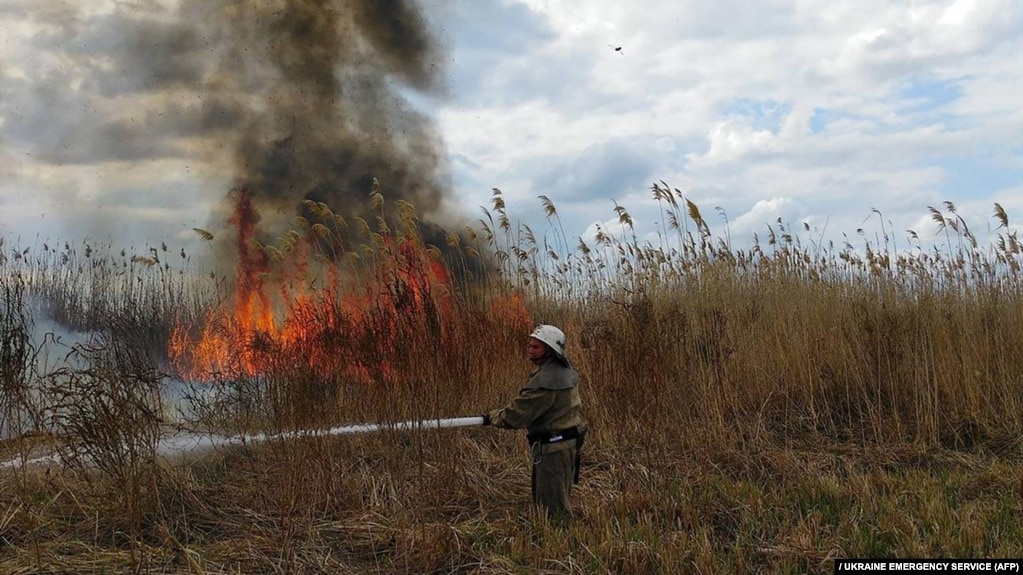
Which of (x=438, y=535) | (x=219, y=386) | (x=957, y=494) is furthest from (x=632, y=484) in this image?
(x=219, y=386)

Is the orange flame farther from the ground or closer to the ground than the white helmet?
farther from the ground

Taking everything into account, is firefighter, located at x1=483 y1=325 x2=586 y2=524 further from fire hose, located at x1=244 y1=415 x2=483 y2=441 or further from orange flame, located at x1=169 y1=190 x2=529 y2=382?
orange flame, located at x1=169 y1=190 x2=529 y2=382

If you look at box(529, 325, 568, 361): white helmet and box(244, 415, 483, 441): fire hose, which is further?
box(529, 325, 568, 361): white helmet

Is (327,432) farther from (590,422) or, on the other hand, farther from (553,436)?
(590,422)

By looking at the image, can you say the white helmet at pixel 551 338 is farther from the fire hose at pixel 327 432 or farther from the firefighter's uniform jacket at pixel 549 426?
the fire hose at pixel 327 432

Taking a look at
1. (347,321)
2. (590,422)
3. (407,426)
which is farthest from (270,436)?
(590,422)

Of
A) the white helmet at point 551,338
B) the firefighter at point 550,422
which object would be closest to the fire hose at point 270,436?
the firefighter at point 550,422

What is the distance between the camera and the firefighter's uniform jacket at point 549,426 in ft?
16.5

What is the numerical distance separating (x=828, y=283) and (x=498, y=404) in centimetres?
440

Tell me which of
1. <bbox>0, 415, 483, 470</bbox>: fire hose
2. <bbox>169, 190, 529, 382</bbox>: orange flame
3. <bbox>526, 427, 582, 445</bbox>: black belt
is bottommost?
<bbox>526, 427, 582, 445</bbox>: black belt

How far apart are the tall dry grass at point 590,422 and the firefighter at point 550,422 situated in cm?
24

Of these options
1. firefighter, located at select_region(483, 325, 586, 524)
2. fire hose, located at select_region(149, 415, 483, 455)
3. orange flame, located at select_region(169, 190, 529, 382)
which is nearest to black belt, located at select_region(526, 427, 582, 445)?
firefighter, located at select_region(483, 325, 586, 524)

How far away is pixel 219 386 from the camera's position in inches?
239

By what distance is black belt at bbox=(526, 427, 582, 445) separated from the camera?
5074 mm
